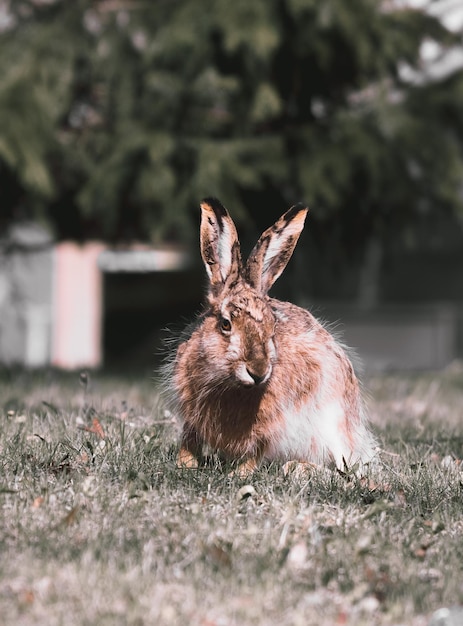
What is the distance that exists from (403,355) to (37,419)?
12.9 meters

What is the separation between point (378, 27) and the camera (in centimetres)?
939

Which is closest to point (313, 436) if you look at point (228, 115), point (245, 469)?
point (245, 469)

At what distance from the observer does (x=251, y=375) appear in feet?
12.2

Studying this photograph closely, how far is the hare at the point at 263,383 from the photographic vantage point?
13.0ft

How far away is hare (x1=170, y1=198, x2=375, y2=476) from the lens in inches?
156

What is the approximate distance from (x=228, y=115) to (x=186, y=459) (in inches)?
241

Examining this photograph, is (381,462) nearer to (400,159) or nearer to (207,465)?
(207,465)

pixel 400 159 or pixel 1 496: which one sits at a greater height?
pixel 400 159

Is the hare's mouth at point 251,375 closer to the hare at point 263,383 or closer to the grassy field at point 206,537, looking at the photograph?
the hare at point 263,383

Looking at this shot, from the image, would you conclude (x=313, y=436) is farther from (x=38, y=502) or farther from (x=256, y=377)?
(x=38, y=502)

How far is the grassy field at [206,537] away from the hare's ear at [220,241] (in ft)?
2.64

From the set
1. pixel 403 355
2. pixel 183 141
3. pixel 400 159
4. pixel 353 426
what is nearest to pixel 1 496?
pixel 353 426

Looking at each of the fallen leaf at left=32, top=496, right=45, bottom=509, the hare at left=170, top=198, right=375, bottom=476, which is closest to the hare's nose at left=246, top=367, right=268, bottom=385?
the hare at left=170, top=198, right=375, bottom=476

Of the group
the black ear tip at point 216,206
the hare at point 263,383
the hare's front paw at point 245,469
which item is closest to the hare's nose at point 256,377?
the hare at point 263,383
